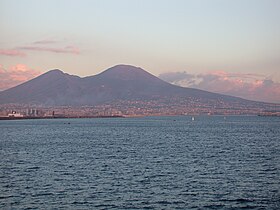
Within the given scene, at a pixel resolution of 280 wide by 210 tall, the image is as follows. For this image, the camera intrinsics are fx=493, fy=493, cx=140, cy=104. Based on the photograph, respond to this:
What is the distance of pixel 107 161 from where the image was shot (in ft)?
120

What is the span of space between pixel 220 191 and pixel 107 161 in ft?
46.5

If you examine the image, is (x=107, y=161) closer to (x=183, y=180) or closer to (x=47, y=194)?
(x=183, y=180)

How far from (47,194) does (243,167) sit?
581 inches

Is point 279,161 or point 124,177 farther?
point 279,161

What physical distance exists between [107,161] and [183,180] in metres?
10.7

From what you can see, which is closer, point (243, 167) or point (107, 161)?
point (243, 167)

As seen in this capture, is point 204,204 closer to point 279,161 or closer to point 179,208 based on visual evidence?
point 179,208

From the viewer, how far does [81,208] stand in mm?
20312

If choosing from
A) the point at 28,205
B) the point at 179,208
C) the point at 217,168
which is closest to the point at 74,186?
the point at 28,205

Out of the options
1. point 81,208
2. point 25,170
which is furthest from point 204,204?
point 25,170

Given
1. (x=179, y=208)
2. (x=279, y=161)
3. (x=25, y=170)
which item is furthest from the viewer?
(x=279, y=161)

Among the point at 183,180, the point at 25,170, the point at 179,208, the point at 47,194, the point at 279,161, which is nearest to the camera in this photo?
the point at 179,208

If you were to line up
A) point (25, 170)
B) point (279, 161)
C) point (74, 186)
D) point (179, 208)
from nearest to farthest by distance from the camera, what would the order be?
point (179, 208) < point (74, 186) < point (25, 170) < point (279, 161)

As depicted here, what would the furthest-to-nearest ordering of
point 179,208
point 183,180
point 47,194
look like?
point 183,180 → point 47,194 → point 179,208
